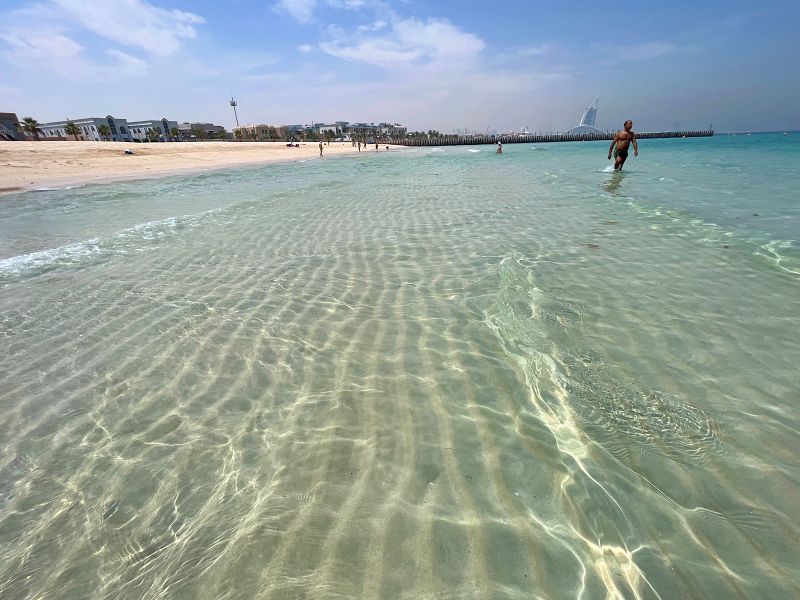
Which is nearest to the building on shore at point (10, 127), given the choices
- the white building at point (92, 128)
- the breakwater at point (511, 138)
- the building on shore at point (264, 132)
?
the white building at point (92, 128)

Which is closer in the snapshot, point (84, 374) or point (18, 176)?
point (84, 374)

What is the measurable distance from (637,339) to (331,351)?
11.2 feet

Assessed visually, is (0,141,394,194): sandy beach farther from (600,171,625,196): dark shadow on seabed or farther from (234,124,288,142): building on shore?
(234,124,288,142): building on shore

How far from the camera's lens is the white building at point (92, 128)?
93688 mm

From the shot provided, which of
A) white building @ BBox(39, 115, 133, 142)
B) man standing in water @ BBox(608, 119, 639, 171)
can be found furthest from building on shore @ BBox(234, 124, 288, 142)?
man standing in water @ BBox(608, 119, 639, 171)

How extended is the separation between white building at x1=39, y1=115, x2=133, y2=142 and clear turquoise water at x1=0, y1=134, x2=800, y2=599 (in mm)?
120290

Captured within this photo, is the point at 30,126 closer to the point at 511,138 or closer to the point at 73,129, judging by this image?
the point at 73,129

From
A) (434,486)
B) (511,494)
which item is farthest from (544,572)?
(434,486)

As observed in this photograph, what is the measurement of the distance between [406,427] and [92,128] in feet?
421

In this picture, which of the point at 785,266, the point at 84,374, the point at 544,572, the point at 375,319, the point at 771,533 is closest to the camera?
the point at 544,572

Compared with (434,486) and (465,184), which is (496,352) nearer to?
(434,486)

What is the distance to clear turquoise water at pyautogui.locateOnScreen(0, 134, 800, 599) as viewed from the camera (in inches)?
81.0

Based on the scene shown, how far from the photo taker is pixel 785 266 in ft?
20.0

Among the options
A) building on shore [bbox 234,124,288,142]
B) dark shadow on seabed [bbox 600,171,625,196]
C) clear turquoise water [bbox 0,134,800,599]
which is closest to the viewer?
clear turquoise water [bbox 0,134,800,599]
